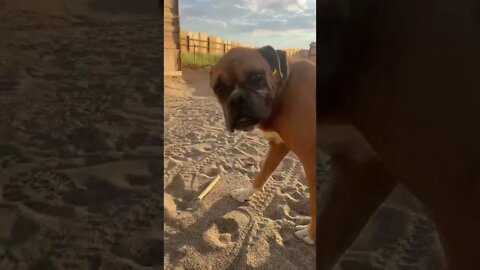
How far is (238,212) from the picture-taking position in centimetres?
135

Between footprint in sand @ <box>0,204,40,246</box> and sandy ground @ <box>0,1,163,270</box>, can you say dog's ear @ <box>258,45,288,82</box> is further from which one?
footprint in sand @ <box>0,204,40,246</box>

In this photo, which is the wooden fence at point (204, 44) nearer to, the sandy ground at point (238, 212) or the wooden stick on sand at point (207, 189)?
the sandy ground at point (238, 212)

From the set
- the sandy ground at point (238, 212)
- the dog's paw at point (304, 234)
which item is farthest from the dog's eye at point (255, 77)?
the dog's paw at point (304, 234)

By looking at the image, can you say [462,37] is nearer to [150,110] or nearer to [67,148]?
[150,110]

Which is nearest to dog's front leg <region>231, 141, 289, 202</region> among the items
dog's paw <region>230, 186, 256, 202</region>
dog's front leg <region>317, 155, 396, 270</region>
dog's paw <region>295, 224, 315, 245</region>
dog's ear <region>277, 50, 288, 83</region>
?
dog's paw <region>230, 186, 256, 202</region>

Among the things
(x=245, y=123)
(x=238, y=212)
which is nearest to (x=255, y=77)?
(x=245, y=123)

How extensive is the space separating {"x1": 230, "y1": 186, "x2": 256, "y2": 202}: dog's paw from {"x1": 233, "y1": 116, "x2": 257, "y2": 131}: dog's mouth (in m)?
0.44

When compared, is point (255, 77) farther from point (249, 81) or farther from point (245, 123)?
point (245, 123)

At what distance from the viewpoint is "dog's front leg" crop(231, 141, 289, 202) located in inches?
55.3

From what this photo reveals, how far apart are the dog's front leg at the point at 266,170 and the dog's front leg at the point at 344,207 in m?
0.75

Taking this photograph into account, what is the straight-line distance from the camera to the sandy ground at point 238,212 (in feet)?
1.95

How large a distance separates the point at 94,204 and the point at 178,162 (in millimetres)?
882

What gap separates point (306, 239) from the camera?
114cm

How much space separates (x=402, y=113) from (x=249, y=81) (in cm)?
48
